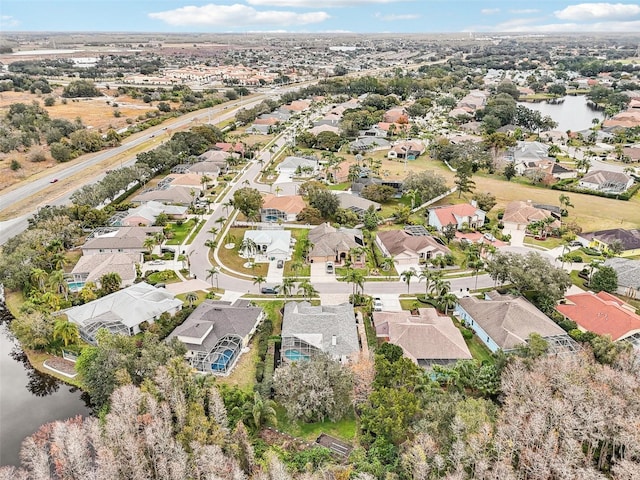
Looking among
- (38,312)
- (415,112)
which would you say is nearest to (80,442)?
(38,312)

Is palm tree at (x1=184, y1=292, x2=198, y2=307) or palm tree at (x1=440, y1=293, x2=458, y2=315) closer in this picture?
palm tree at (x1=440, y1=293, x2=458, y2=315)

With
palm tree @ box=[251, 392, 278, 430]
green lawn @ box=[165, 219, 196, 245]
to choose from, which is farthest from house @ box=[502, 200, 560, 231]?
palm tree @ box=[251, 392, 278, 430]

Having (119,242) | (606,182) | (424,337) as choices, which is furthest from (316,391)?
(606,182)

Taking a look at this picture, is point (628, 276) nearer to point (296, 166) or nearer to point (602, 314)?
point (602, 314)

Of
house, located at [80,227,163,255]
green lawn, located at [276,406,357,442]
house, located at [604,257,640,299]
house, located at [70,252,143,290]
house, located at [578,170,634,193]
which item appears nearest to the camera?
green lawn, located at [276,406,357,442]

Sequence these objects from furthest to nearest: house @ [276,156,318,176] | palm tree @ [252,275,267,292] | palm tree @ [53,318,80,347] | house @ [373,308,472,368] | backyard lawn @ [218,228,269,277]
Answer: house @ [276,156,318,176], backyard lawn @ [218,228,269,277], palm tree @ [252,275,267,292], palm tree @ [53,318,80,347], house @ [373,308,472,368]

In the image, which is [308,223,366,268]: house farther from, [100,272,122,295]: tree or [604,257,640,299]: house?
[604,257,640,299]: house

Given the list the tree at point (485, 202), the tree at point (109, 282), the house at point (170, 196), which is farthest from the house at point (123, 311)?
the tree at point (485, 202)
